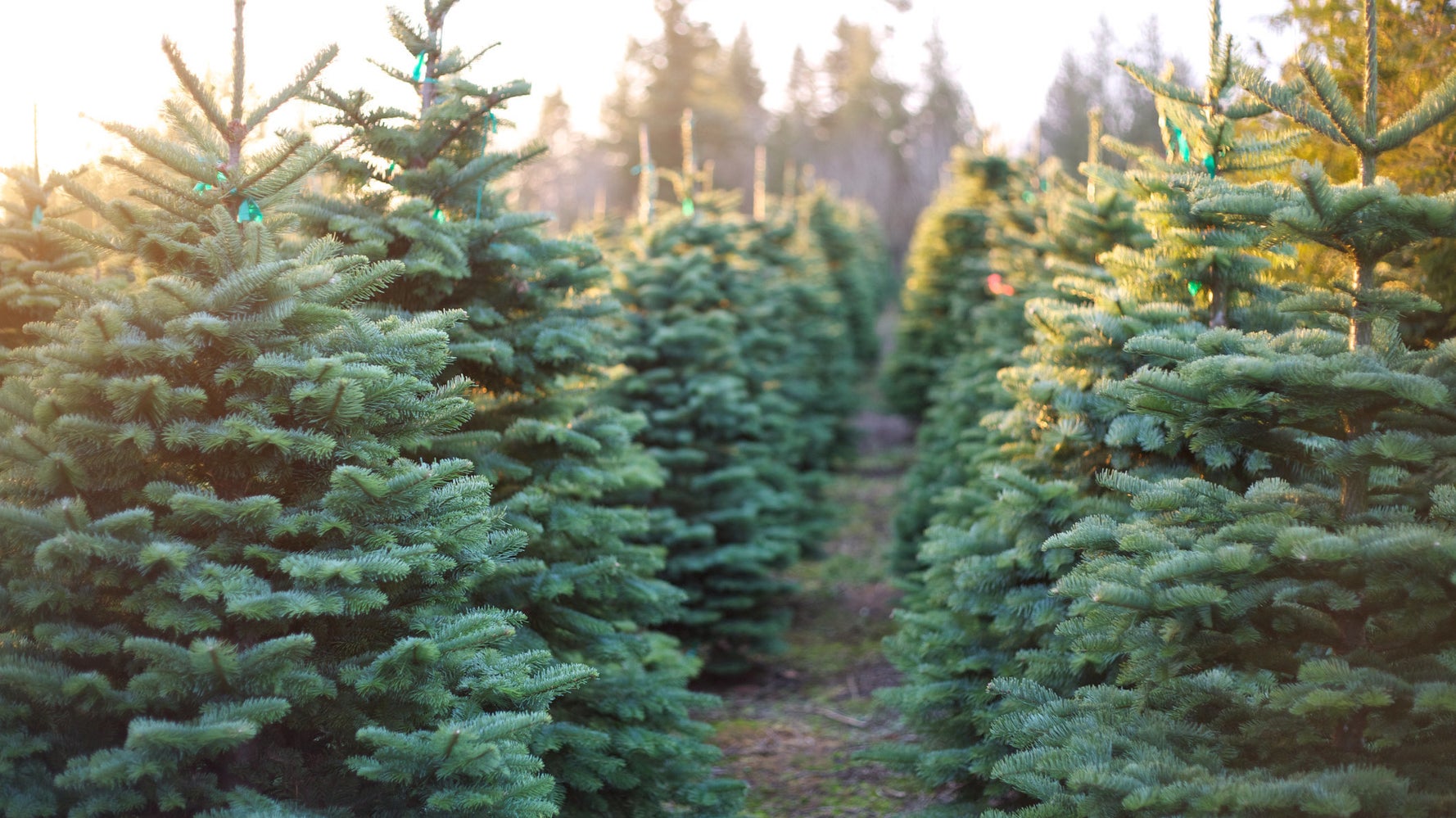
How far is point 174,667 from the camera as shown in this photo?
2.74 m

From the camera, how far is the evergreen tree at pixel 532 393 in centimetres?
447

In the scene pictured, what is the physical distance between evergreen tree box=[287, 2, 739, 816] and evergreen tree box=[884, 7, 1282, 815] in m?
1.40

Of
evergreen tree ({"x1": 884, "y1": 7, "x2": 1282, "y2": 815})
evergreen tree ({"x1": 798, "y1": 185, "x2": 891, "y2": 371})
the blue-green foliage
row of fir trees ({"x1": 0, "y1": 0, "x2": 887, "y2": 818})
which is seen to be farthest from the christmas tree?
evergreen tree ({"x1": 798, "y1": 185, "x2": 891, "y2": 371})

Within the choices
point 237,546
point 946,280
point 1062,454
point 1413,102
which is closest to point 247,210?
point 237,546

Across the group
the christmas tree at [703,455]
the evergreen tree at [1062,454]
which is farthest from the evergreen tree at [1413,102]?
the christmas tree at [703,455]

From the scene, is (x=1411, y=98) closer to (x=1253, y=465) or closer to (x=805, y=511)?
(x=1253, y=465)

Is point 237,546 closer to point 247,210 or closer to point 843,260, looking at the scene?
point 247,210

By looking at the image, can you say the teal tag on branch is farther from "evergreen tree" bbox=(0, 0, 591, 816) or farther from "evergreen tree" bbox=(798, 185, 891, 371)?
"evergreen tree" bbox=(798, 185, 891, 371)

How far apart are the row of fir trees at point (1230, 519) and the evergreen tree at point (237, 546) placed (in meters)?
2.10

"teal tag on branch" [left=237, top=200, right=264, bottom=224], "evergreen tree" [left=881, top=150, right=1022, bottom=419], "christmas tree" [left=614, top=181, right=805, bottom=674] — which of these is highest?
"evergreen tree" [left=881, top=150, right=1022, bottom=419]

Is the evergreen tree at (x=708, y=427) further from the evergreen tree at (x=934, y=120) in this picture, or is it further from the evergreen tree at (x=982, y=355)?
the evergreen tree at (x=934, y=120)

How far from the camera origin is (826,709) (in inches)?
317

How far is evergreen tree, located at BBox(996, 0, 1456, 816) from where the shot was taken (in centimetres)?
275

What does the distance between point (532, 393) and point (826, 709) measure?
4.46 metres
